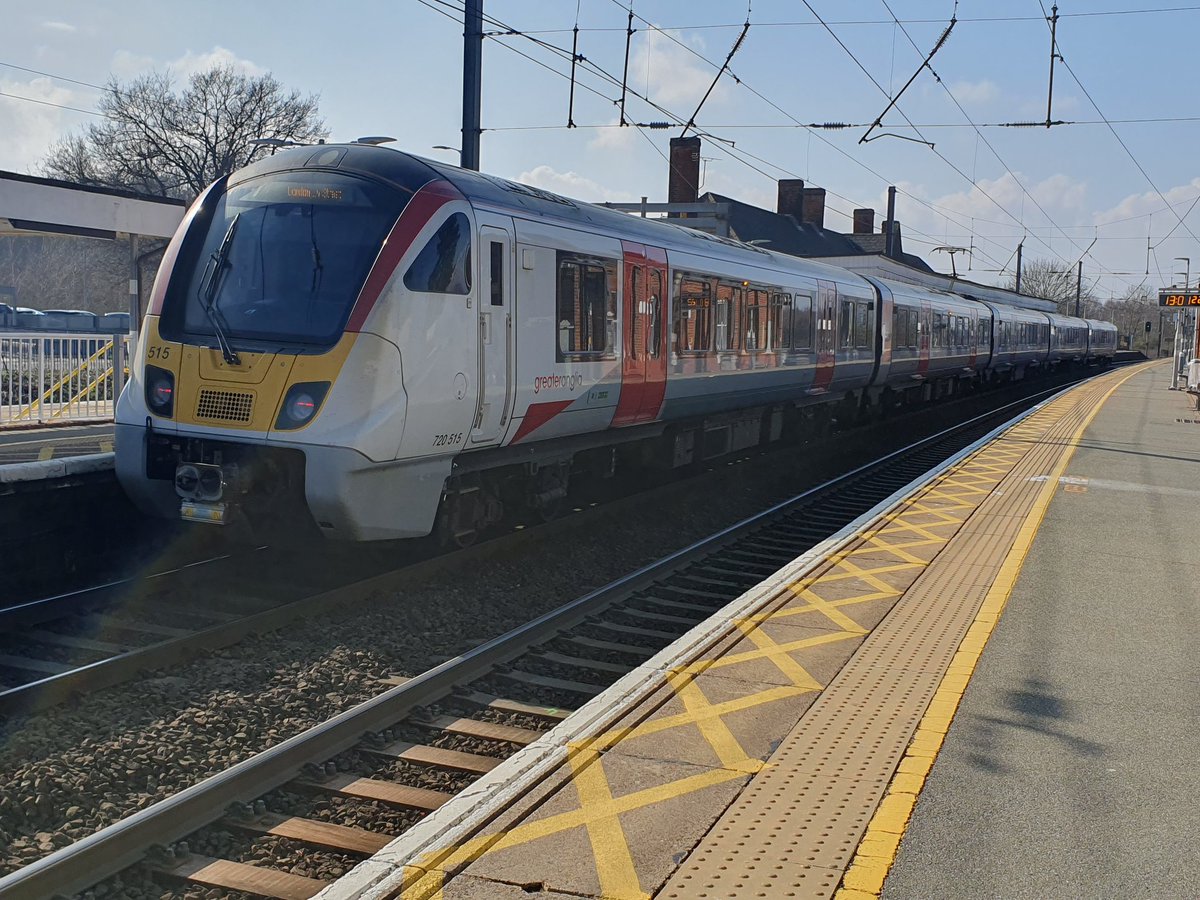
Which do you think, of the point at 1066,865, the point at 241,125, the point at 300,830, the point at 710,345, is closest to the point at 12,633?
the point at 300,830

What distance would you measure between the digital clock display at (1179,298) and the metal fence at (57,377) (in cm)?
2280

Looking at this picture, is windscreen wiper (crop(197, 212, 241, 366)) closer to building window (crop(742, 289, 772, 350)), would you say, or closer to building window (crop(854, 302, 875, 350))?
building window (crop(742, 289, 772, 350))

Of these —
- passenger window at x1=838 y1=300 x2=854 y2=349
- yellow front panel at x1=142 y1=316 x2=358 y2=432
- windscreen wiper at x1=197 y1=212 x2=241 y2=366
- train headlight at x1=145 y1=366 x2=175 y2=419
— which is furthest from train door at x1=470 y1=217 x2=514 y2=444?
passenger window at x1=838 y1=300 x2=854 y2=349

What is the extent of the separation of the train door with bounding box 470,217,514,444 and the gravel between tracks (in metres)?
1.18

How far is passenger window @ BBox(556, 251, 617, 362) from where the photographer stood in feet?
32.2

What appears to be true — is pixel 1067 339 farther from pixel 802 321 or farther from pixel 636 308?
pixel 636 308

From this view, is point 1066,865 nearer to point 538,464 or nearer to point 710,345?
point 538,464

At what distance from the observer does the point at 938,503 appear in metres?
11.5

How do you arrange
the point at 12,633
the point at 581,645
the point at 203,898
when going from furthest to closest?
the point at 581,645, the point at 12,633, the point at 203,898

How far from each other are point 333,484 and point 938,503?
21.5 feet

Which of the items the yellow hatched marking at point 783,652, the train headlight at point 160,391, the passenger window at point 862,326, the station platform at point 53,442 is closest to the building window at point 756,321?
the passenger window at point 862,326

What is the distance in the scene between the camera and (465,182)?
8633mm

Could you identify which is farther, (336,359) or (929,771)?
(336,359)

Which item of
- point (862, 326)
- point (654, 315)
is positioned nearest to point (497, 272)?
point (654, 315)
